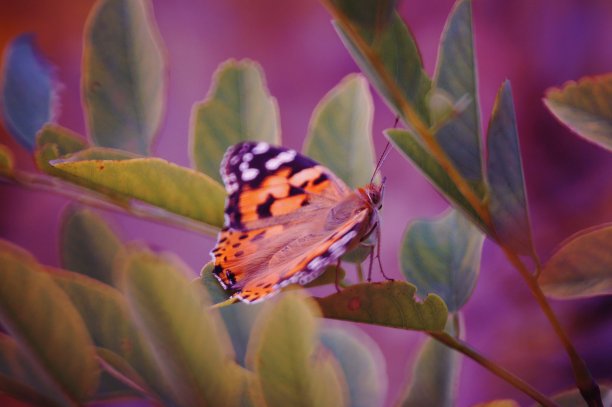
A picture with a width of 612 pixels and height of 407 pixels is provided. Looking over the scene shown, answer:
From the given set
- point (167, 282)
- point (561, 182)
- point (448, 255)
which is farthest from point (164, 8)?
point (167, 282)

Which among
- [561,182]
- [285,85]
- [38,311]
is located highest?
[38,311]

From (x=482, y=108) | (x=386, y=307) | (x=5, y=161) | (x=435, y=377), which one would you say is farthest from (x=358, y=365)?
(x=482, y=108)

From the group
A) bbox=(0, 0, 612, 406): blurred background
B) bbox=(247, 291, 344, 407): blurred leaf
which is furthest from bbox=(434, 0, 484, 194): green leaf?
bbox=(0, 0, 612, 406): blurred background

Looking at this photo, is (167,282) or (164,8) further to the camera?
(164,8)

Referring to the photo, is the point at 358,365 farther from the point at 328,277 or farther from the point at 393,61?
the point at 393,61

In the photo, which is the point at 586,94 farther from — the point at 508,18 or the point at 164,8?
the point at 164,8

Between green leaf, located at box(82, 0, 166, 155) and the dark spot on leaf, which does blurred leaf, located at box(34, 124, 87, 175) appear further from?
the dark spot on leaf

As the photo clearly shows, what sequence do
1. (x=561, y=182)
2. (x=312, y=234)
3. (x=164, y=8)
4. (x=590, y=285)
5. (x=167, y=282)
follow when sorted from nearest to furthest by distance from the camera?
(x=167, y=282)
(x=590, y=285)
(x=312, y=234)
(x=561, y=182)
(x=164, y=8)
